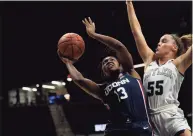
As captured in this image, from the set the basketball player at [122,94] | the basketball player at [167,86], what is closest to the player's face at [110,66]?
the basketball player at [122,94]

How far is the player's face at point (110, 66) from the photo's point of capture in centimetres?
283

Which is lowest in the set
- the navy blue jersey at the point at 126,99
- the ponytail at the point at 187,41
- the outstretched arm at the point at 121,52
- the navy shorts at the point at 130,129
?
the navy shorts at the point at 130,129

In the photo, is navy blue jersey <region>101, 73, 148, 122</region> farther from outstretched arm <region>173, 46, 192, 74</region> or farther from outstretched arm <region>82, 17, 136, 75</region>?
outstretched arm <region>173, 46, 192, 74</region>

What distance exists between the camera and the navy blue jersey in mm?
2604

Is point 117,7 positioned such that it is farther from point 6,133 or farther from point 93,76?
point 6,133

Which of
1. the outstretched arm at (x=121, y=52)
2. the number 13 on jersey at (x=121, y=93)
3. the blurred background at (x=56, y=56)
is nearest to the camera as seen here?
the number 13 on jersey at (x=121, y=93)

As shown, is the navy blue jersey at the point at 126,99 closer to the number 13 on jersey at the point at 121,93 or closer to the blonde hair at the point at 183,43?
the number 13 on jersey at the point at 121,93

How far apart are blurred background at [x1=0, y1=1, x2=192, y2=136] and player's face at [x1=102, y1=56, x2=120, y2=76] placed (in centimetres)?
452

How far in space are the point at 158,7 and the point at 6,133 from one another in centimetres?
752

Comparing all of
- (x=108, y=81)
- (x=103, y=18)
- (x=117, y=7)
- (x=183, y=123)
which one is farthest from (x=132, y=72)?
(x=103, y=18)

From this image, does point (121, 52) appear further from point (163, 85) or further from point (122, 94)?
point (163, 85)

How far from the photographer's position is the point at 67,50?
3.21 meters

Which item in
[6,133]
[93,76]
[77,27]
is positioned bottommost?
[6,133]

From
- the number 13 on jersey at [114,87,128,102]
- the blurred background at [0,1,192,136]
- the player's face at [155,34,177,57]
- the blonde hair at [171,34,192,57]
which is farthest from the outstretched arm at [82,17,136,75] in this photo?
the blurred background at [0,1,192,136]
